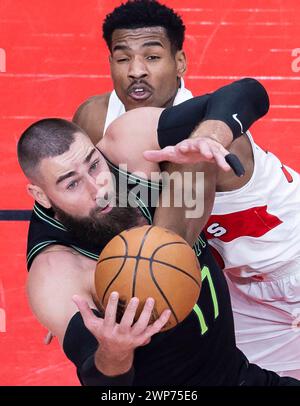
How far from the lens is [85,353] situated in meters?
2.22

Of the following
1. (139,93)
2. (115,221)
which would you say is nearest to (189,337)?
(115,221)

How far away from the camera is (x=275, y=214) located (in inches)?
111

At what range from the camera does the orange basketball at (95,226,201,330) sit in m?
2.15

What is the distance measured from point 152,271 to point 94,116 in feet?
3.92

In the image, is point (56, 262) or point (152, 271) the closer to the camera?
point (152, 271)

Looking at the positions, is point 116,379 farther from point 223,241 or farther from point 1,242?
point 1,242

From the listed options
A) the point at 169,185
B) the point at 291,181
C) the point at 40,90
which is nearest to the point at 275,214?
the point at 291,181

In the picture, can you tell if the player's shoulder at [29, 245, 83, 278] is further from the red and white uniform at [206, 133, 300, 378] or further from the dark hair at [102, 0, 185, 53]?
the dark hair at [102, 0, 185, 53]

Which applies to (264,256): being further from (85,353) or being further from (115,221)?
(85,353)

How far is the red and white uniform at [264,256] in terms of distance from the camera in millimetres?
2756

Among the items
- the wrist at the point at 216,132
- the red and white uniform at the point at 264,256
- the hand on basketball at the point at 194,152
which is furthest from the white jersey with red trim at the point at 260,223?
the hand on basketball at the point at 194,152

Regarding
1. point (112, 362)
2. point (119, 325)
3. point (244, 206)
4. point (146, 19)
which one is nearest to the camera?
point (119, 325)

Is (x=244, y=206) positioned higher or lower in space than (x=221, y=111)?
lower

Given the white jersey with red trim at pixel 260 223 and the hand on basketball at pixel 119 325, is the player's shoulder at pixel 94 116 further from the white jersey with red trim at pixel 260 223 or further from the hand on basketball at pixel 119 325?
the hand on basketball at pixel 119 325
